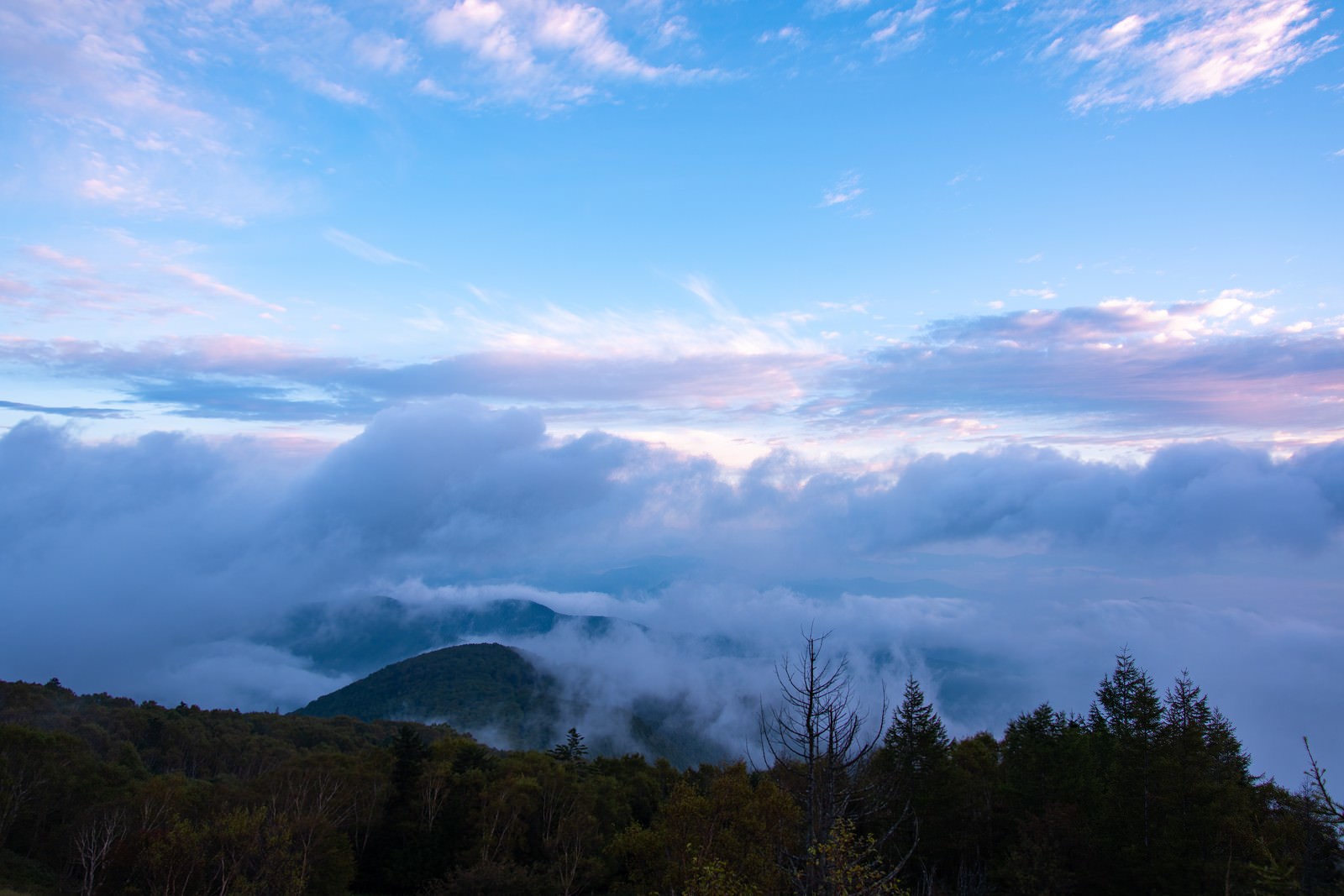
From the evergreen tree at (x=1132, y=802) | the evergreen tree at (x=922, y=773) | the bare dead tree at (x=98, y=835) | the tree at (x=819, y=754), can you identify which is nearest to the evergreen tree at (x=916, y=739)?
the evergreen tree at (x=922, y=773)

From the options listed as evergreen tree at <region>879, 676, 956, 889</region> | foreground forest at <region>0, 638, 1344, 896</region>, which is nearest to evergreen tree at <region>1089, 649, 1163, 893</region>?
foreground forest at <region>0, 638, 1344, 896</region>

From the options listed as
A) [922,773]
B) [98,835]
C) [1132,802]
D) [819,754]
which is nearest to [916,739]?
[922,773]

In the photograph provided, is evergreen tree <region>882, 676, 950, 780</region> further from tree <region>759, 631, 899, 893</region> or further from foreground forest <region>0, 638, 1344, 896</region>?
tree <region>759, 631, 899, 893</region>

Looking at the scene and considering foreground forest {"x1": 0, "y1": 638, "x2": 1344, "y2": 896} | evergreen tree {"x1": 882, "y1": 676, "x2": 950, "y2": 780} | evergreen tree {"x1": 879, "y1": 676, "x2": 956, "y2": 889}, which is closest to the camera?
foreground forest {"x1": 0, "y1": 638, "x2": 1344, "y2": 896}

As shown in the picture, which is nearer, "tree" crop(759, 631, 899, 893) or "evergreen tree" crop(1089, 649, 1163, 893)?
"tree" crop(759, 631, 899, 893)

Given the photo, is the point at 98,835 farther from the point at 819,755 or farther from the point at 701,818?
the point at 819,755

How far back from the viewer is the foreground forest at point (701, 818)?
35781 mm

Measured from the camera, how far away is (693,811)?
1774 inches

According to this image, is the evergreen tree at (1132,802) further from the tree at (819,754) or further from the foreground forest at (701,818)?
the tree at (819,754)

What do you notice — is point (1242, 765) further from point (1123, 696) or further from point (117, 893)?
point (117, 893)

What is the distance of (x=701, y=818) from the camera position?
4556 cm

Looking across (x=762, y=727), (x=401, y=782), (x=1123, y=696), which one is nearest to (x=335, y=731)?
(x=401, y=782)

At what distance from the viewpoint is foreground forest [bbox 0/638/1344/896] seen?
117ft

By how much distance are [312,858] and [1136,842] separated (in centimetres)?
5615
